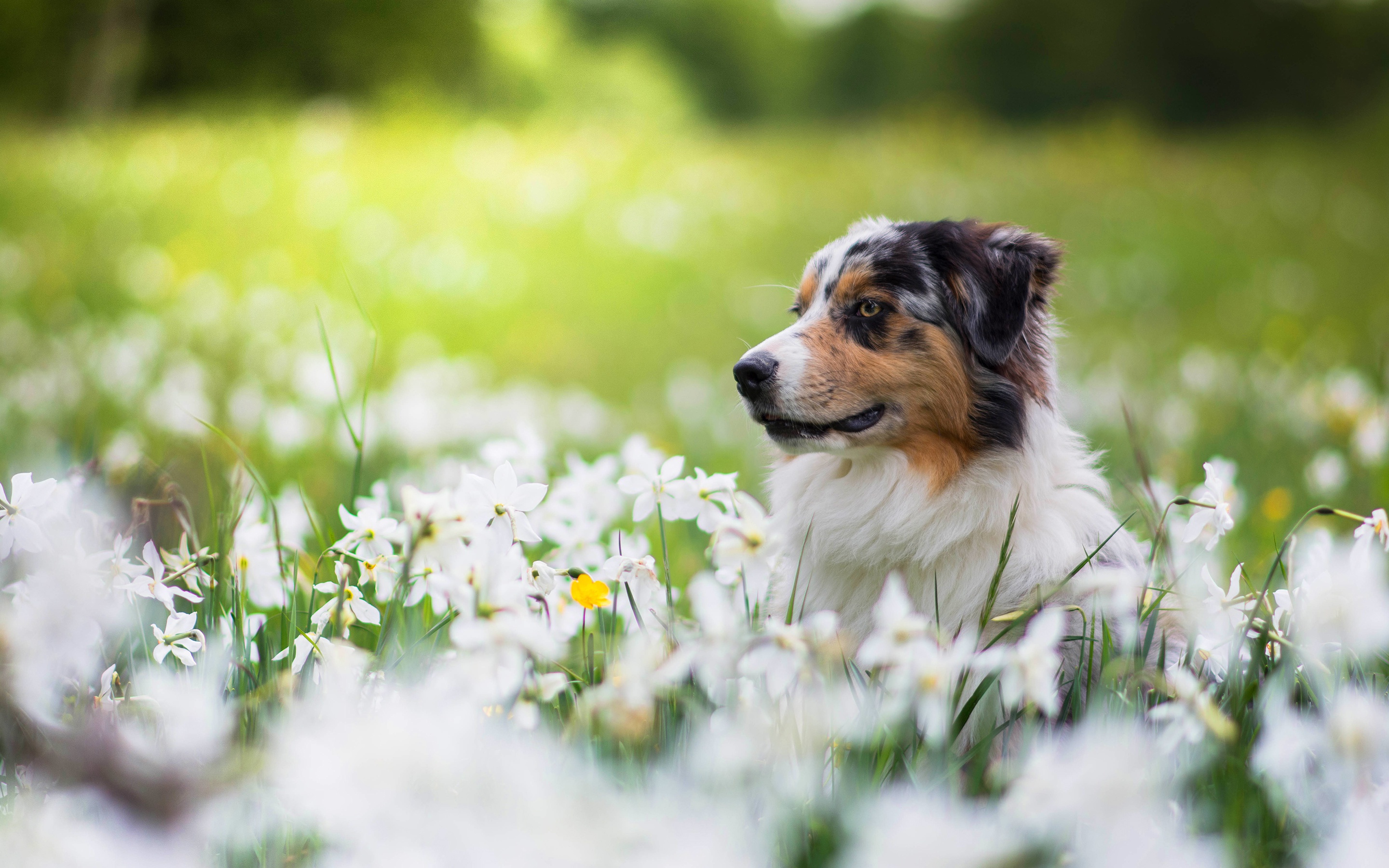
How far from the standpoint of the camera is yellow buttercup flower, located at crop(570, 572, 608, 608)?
186cm

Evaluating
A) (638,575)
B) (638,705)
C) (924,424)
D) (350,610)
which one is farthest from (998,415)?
(350,610)

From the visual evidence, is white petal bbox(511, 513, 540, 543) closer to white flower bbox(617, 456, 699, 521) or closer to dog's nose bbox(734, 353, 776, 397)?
white flower bbox(617, 456, 699, 521)

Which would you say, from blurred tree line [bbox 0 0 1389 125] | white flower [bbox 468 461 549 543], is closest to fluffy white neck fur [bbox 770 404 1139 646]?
white flower [bbox 468 461 549 543]

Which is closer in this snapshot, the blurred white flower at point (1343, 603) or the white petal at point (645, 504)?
the blurred white flower at point (1343, 603)

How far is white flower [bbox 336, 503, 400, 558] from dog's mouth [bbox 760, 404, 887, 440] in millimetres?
1077

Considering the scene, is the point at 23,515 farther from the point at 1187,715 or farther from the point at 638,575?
the point at 1187,715

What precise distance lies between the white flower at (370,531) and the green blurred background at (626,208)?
0.46 m

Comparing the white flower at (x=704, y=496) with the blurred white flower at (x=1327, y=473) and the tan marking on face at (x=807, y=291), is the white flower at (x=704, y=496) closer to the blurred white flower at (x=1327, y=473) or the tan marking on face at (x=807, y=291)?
the tan marking on face at (x=807, y=291)

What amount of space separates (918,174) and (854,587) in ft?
42.6

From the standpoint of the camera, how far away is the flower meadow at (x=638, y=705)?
1116 millimetres

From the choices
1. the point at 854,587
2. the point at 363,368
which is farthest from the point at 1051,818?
the point at 363,368

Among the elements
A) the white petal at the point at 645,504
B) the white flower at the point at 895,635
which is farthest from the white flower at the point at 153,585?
the white flower at the point at 895,635

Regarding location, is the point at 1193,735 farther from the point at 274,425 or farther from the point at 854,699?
the point at 274,425

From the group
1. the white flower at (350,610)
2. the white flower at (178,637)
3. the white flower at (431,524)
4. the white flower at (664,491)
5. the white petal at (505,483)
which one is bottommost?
the white flower at (178,637)
